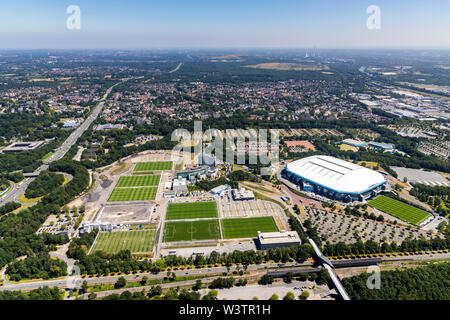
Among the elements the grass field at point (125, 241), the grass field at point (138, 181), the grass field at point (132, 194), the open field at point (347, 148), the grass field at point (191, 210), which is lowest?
the grass field at point (125, 241)

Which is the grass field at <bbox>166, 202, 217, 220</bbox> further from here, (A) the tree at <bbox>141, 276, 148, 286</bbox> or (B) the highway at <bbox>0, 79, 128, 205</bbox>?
(B) the highway at <bbox>0, 79, 128, 205</bbox>

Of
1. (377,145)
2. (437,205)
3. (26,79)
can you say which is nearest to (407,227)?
(437,205)

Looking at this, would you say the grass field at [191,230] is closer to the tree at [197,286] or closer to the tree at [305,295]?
the tree at [197,286]

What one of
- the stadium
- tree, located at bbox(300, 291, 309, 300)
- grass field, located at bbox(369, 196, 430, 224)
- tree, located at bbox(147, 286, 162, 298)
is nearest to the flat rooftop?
tree, located at bbox(300, 291, 309, 300)

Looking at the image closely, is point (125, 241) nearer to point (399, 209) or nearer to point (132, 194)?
point (132, 194)

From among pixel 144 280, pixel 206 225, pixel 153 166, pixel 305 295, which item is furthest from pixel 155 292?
pixel 153 166

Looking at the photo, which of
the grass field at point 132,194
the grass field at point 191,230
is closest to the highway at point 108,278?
the grass field at point 191,230

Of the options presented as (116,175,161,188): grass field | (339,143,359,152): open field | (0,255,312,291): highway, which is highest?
(339,143,359,152): open field
